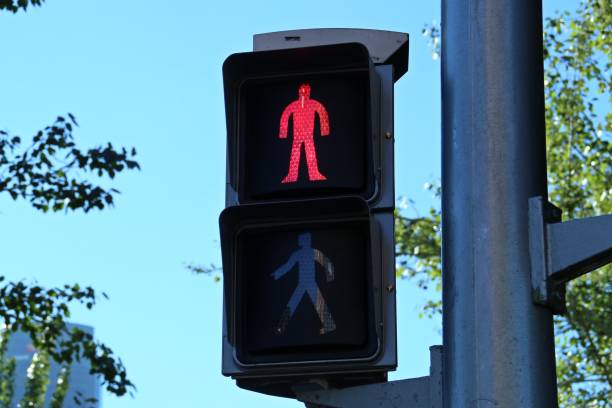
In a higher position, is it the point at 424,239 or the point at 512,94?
the point at 424,239

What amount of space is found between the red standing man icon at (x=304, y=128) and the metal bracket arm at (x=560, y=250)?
0.87 meters

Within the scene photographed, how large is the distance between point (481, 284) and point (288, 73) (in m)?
1.21

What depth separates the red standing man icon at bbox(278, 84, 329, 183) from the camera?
4090 mm

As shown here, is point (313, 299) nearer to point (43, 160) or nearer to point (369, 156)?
point (369, 156)

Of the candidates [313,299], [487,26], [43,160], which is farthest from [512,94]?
[43,160]

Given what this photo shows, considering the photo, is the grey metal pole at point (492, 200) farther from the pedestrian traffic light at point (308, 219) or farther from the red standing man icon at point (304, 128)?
the red standing man icon at point (304, 128)

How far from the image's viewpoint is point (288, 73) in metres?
4.28

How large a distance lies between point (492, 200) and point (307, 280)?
70 centimetres

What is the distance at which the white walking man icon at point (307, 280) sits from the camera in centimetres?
385

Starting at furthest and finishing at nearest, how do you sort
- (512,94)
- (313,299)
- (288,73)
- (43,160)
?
(43,160)
(288,73)
(313,299)
(512,94)

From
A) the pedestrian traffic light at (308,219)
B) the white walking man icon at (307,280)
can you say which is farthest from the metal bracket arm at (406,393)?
the white walking man icon at (307,280)

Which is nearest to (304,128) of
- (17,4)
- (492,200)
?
(492,200)

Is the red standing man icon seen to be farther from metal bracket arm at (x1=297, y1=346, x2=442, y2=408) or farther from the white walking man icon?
metal bracket arm at (x1=297, y1=346, x2=442, y2=408)

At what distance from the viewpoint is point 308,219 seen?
3932 millimetres
